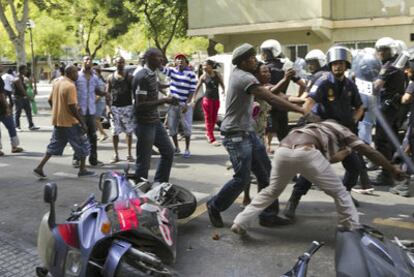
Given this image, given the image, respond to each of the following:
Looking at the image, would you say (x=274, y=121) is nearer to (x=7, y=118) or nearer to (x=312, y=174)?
(x=312, y=174)

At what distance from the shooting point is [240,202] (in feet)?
21.0

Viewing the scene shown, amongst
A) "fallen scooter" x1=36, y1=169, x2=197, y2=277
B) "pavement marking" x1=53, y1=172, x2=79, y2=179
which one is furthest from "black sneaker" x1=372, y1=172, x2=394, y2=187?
"pavement marking" x1=53, y1=172, x2=79, y2=179

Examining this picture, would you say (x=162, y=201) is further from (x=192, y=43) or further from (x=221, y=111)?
(x=192, y=43)

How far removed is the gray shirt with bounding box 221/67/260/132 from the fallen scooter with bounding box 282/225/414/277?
7.35 ft

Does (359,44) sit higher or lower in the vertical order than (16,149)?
higher

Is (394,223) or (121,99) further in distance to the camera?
(121,99)

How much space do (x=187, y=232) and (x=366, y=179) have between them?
2.54 metres

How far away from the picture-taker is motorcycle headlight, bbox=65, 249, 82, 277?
358 centimetres

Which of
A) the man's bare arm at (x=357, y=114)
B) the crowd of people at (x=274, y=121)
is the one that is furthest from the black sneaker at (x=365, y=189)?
the man's bare arm at (x=357, y=114)

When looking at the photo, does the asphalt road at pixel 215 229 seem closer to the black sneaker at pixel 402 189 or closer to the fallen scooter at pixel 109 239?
the black sneaker at pixel 402 189

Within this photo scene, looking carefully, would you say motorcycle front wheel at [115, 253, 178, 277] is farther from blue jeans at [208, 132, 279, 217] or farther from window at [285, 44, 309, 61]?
window at [285, 44, 309, 61]

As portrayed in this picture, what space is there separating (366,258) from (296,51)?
18133 millimetres

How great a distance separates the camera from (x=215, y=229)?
214 inches

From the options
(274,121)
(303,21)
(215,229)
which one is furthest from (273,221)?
(303,21)
